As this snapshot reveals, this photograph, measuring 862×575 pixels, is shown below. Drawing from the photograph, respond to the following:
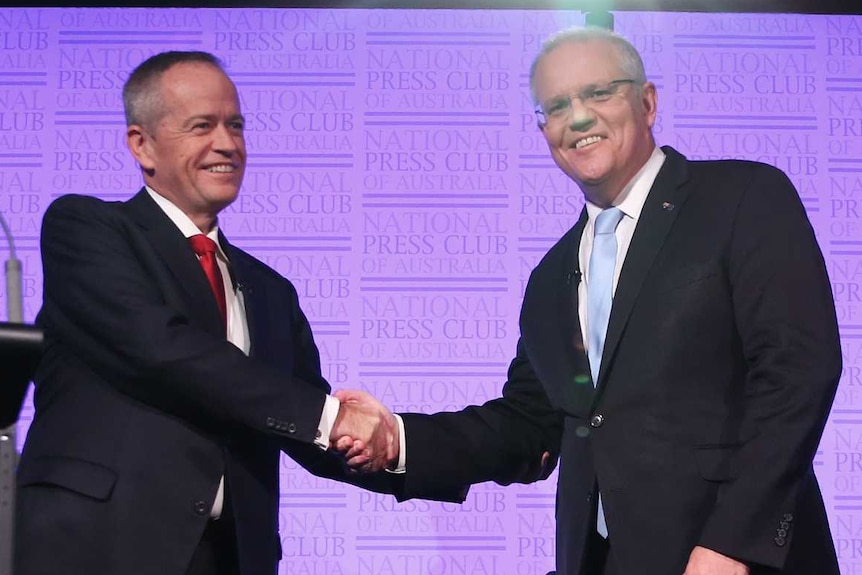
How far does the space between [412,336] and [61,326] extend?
1255 millimetres

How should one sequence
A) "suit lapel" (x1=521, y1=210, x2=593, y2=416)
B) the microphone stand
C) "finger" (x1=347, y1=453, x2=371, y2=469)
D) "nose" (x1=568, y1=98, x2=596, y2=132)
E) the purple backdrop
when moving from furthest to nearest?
the purple backdrop
"finger" (x1=347, y1=453, x2=371, y2=469)
"nose" (x1=568, y1=98, x2=596, y2=132)
"suit lapel" (x1=521, y1=210, x2=593, y2=416)
the microphone stand

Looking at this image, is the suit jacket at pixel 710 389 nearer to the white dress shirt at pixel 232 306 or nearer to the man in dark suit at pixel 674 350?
the man in dark suit at pixel 674 350

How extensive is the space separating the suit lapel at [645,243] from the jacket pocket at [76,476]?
3.32ft

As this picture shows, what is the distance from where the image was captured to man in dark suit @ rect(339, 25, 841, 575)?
87.0 inches

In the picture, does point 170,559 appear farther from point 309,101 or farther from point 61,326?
point 309,101

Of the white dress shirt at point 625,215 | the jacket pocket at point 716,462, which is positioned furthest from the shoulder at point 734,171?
the jacket pocket at point 716,462

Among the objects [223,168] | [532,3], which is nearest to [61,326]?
[223,168]

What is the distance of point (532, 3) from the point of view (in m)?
3.74

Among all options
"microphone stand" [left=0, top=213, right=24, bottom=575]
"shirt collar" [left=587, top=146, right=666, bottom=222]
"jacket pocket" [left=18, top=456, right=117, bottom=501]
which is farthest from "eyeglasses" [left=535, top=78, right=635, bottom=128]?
"microphone stand" [left=0, top=213, right=24, bottom=575]

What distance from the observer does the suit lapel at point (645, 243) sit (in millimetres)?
2420

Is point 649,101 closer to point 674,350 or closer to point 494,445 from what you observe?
point 674,350

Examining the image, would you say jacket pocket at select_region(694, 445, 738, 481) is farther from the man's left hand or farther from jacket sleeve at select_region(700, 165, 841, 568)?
the man's left hand

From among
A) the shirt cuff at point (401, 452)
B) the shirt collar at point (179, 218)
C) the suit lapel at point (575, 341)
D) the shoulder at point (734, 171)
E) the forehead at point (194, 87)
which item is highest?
the forehead at point (194, 87)

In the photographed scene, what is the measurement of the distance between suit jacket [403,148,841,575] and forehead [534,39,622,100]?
0.95 feet
